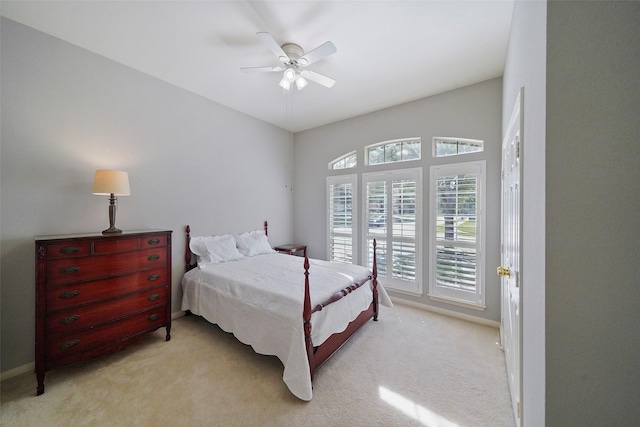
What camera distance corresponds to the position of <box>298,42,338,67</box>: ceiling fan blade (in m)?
1.91

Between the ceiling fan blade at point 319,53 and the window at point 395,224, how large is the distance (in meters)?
2.07

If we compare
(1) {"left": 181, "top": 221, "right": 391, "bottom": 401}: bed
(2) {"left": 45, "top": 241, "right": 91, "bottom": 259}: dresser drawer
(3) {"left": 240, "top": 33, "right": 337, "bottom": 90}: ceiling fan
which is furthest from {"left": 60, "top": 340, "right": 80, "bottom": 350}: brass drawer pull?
(3) {"left": 240, "top": 33, "right": 337, "bottom": 90}: ceiling fan

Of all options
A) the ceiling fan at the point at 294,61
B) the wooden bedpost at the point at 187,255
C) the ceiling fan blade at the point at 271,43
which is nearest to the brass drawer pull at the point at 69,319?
the wooden bedpost at the point at 187,255

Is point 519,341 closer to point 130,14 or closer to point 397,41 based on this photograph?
point 397,41

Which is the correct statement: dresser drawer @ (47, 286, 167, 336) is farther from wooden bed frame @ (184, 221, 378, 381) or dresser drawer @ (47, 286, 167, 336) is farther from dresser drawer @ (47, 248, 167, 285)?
wooden bed frame @ (184, 221, 378, 381)

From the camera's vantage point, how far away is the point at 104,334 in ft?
6.91

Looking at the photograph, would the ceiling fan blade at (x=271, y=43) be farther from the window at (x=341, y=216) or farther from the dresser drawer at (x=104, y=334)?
the dresser drawer at (x=104, y=334)

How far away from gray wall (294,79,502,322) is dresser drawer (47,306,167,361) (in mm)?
2747

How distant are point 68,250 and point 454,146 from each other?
444cm

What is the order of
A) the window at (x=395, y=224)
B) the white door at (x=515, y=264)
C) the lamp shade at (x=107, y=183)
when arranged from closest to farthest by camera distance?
the white door at (x=515, y=264)
the lamp shade at (x=107, y=183)
the window at (x=395, y=224)

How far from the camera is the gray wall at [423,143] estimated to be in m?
2.83

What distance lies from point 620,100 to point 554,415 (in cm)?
108

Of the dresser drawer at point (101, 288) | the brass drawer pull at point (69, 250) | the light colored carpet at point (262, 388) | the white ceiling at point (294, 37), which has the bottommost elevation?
the light colored carpet at point (262, 388)

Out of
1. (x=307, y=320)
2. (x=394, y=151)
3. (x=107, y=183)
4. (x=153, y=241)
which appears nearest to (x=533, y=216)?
(x=307, y=320)
